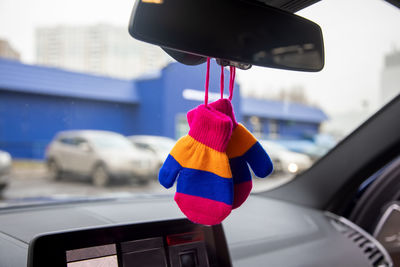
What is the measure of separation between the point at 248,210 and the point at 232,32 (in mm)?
1887

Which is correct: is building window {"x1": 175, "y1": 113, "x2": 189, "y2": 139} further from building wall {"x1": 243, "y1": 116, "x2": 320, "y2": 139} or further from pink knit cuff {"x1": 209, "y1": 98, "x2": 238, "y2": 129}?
building wall {"x1": 243, "y1": 116, "x2": 320, "y2": 139}

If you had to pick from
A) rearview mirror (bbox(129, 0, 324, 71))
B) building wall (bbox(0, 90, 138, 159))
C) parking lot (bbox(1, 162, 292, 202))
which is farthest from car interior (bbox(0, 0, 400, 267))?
building wall (bbox(0, 90, 138, 159))

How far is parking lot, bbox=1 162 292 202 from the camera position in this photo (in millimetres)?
3272

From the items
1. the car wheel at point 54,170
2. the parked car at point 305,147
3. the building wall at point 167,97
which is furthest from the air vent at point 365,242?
the car wheel at point 54,170

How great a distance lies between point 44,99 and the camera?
3.11 metres

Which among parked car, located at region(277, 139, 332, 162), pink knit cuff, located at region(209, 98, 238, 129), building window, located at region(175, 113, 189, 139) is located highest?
pink knit cuff, located at region(209, 98, 238, 129)

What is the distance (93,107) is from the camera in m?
3.21

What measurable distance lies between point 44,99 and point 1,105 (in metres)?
0.54

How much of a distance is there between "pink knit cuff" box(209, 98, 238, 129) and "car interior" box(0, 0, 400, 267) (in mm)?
117

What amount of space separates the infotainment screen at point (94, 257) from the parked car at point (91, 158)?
256 cm

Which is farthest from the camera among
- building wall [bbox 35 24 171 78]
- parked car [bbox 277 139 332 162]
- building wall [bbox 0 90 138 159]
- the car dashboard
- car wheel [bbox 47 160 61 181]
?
car wheel [bbox 47 160 61 181]

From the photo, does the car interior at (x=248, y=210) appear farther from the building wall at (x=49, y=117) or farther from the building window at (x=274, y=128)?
the building wall at (x=49, y=117)

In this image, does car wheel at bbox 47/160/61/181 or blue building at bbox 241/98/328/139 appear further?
car wheel at bbox 47/160/61/181

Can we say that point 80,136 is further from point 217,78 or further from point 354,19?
point 217,78
